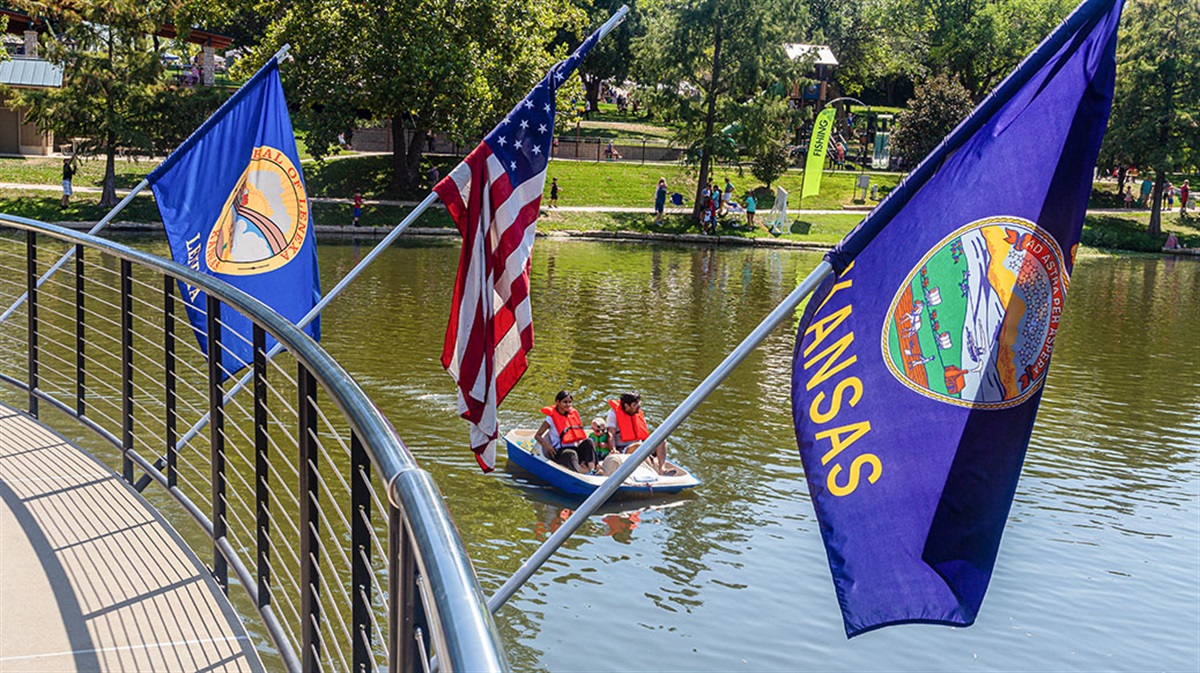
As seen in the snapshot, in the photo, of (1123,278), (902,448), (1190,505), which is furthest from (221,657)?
(1123,278)

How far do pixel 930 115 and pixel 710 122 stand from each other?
15355 millimetres

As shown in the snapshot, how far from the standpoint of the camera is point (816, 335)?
6.37m

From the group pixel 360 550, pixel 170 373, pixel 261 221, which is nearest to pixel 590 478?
pixel 261 221

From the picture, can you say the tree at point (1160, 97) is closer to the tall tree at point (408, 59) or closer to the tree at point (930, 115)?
the tree at point (930, 115)

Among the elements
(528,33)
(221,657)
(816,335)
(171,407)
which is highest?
(528,33)

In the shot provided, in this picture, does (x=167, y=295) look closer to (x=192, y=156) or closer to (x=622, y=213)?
(x=192, y=156)

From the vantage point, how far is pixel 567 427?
17.2 meters

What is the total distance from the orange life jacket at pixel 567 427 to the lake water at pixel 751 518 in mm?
817

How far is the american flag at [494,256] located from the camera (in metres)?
8.64

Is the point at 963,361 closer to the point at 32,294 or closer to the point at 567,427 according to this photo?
the point at 32,294

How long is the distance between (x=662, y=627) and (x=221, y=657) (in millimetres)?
8197

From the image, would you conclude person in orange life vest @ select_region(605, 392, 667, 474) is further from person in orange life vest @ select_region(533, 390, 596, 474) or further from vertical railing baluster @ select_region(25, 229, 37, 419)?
vertical railing baluster @ select_region(25, 229, 37, 419)

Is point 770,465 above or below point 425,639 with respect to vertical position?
below

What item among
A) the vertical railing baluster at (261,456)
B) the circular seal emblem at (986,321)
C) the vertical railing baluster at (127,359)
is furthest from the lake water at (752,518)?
the vertical railing baluster at (261,456)
